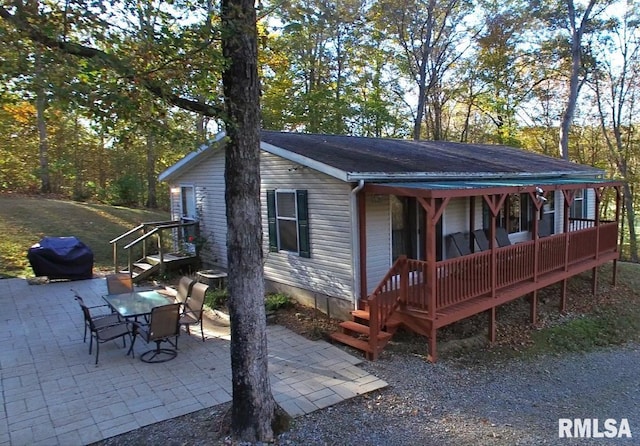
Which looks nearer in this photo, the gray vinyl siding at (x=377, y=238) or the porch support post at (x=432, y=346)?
the porch support post at (x=432, y=346)

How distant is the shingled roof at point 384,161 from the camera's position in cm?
832

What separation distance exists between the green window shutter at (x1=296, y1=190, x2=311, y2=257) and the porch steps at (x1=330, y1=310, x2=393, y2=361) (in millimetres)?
1791

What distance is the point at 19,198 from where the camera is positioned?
2156 cm

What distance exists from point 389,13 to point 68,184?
68.8ft

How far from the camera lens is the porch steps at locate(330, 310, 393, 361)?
7.19 m

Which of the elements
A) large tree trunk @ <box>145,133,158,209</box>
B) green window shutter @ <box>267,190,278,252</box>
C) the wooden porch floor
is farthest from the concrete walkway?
large tree trunk @ <box>145,133,158,209</box>

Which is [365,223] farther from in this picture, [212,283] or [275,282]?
[212,283]

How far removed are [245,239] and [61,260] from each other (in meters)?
9.86

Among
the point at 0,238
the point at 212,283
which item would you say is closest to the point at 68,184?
the point at 0,238

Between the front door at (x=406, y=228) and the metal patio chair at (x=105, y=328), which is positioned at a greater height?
the front door at (x=406, y=228)

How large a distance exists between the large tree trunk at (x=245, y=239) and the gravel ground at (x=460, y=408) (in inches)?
17.0

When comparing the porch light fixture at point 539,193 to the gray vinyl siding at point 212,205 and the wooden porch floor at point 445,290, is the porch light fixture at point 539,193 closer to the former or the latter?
the wooden porch floor at point 445,290

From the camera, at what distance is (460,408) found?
19.0ft

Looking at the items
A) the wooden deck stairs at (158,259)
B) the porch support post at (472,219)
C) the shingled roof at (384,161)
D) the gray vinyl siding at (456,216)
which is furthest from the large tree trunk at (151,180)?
the porch support post at (472,219)
